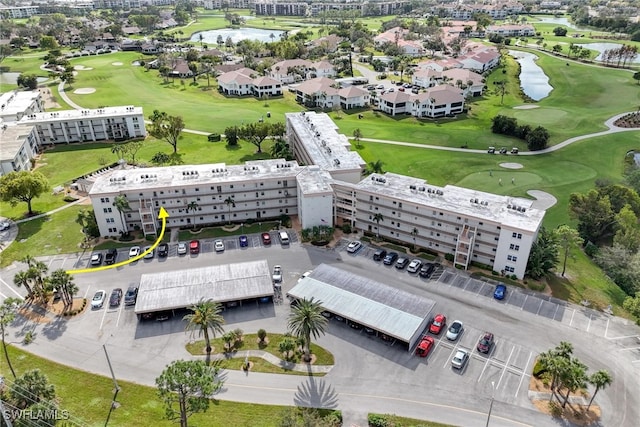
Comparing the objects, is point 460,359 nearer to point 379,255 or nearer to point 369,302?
point 369,302

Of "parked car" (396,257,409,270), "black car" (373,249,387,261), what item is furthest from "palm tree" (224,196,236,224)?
"parked car" (396,257,409,270)

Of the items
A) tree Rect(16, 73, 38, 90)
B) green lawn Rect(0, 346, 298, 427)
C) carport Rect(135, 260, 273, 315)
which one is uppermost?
tree Rect(16, 73, 38, 90)

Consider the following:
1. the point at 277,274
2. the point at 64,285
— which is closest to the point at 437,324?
the point at 277,274

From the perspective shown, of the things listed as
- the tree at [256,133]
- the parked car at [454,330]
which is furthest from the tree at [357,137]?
the parked car at [454,330]

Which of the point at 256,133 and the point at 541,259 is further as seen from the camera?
the point at 256,133

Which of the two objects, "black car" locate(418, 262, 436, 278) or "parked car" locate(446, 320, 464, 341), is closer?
"parked car" locate(446, 320, 464, 341)

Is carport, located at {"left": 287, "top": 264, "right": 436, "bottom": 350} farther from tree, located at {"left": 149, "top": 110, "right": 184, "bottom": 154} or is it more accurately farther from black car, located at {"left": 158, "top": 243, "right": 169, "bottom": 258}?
tree, located at {"left": 149, "top": 110, "right": 184, "bottom": 154}

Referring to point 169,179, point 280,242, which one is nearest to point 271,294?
point 280,242
